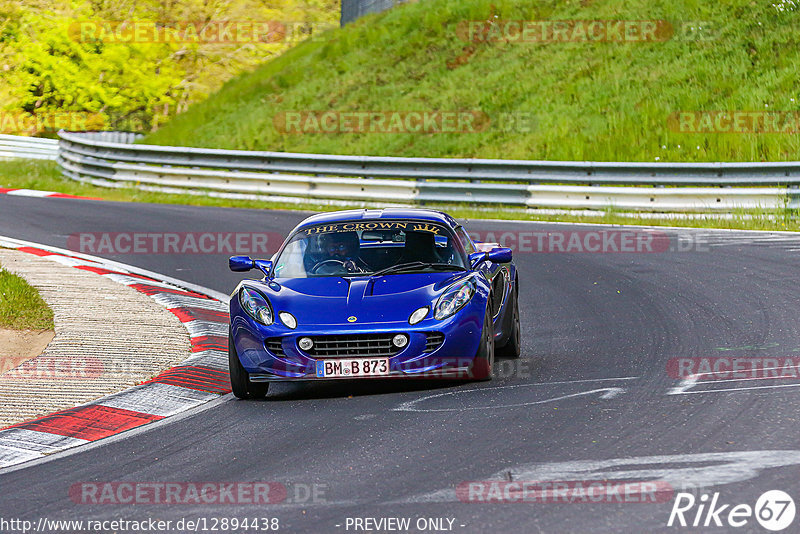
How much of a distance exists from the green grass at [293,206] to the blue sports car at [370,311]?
32.9ft

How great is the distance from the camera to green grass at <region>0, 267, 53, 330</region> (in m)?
11.0

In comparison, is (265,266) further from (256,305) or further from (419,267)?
(419,267)

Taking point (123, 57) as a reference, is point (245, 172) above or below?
below

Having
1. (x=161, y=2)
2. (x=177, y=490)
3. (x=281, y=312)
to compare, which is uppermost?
(x=161, y=2)

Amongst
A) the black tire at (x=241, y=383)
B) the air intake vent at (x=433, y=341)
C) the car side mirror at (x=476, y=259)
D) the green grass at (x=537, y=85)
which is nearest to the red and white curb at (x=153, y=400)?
the black tire at (x=241, y=383)

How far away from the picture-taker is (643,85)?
27438 millimetres

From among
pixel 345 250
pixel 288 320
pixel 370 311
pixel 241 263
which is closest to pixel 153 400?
pixel 288 320

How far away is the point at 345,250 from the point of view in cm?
915

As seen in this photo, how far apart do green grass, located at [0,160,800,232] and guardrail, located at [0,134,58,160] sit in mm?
939

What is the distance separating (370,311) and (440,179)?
1475 cm

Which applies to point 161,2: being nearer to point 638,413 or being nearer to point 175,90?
point 175,90

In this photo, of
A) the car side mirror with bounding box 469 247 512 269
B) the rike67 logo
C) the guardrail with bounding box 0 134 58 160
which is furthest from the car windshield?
the guardrail with bounding box 0 134 58 160

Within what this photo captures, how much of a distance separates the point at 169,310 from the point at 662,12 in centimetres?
2212

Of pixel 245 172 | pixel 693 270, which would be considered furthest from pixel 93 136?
pixel 693 270
